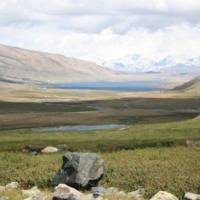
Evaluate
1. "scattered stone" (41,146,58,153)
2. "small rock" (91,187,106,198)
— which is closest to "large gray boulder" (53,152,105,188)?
"small rock" (91,187,106,198)

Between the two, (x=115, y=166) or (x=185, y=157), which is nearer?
(x=115, y=166)

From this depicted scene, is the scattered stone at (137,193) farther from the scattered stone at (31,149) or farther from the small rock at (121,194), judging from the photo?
the scattered stone at (31,149)

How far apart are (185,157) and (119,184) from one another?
35.7 feet

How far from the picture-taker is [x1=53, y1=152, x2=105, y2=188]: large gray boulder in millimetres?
32500

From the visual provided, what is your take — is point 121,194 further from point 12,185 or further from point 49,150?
point 49,150

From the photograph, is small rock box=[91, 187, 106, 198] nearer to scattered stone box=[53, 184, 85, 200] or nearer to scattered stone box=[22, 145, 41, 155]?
scattered stone box=[53, 184, 85, 200]

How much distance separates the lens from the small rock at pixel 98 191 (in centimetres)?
2984

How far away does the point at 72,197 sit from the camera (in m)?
25.6

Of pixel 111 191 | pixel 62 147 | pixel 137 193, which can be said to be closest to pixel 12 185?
pixel 111 191

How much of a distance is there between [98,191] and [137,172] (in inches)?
178

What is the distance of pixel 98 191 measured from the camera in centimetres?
3081

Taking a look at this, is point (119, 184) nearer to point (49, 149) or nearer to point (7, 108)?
point (49, 149)

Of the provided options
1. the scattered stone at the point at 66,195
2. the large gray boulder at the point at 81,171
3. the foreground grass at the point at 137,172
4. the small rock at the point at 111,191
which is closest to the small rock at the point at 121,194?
the small rock at the point at 111,191

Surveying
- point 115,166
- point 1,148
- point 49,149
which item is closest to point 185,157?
point 115,166
